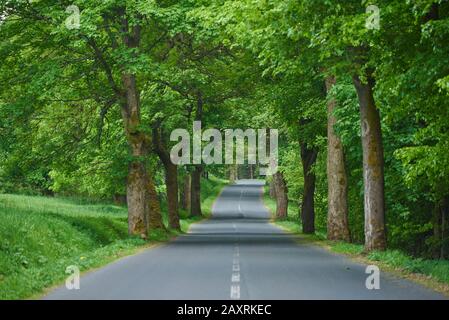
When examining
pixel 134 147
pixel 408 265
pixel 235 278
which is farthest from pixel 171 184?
pixel 235 278

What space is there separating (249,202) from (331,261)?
68553mm

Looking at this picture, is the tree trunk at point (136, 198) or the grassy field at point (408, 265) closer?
the grassy field at point (408, 265)

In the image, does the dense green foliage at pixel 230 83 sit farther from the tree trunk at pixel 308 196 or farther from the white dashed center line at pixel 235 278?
the white dashed center line at pixel 235 278

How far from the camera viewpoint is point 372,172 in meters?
22.3

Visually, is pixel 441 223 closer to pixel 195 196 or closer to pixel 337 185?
pixel 337 185

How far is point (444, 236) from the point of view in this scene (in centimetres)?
2859

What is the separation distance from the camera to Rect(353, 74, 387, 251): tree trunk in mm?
22141

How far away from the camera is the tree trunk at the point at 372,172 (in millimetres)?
22141

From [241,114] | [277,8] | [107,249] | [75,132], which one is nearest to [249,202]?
[241,114]

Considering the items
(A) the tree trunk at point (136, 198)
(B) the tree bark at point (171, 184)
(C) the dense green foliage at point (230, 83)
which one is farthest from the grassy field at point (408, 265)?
(B) the tree bark at point (171, 184)

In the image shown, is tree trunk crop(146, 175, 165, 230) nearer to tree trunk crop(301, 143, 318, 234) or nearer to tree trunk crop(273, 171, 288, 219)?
tree trunk crop(301, 143, 318, 234)

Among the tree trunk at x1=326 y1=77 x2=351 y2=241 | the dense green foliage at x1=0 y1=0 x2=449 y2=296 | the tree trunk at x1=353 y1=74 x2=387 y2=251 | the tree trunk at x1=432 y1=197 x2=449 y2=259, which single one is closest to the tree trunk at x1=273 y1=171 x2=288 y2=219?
the dense green foliage at x1=0 y1=0 x2=449 y2=296

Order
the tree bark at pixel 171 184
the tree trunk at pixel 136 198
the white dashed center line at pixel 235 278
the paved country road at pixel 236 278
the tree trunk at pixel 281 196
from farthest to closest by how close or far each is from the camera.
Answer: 1. the tree trunk at pixel 281 196
2. the tree bark at pixel 171 184
3. the tree trunk at pixel 136 198
4. the paved country road at pixel 236 278
5. the white dashed center line at pixel 235 278

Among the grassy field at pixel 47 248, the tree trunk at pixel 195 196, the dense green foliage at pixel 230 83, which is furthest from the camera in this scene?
the tree trunk at pixel 195 196
